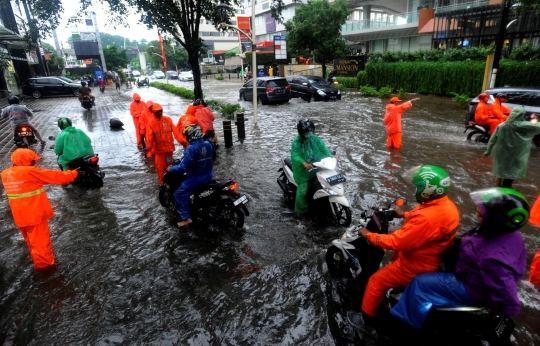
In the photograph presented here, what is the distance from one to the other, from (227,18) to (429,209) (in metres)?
14.1

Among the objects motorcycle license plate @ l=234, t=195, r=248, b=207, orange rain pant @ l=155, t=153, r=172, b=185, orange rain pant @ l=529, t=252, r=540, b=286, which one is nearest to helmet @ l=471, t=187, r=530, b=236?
orange rain pant @ l=529, t=252, r=540, b=286

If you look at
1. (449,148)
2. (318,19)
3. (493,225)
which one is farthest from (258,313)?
(318,19)

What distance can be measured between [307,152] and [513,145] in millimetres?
3396

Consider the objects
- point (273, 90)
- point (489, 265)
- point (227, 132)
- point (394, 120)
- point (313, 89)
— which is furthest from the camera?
point (313, 89)

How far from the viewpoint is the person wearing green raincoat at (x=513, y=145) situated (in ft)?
17.4

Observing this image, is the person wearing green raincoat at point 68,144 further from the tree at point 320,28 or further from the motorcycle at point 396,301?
the tree at point 320,28

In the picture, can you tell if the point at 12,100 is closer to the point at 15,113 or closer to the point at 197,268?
the point at 15,113

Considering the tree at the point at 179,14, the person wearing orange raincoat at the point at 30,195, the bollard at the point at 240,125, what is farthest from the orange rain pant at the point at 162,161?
the tree at the point at 179,14

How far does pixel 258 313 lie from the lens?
3453 mm

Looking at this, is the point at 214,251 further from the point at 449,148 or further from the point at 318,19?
the point at 318,19

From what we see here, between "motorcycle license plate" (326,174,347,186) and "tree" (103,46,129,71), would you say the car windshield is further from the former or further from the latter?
"tree" (103,46,129,71)

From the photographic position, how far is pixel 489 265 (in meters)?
2.10

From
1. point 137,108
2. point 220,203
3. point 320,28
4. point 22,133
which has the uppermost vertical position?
point 320,28

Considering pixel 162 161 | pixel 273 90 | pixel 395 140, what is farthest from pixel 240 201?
pixel 273 90
